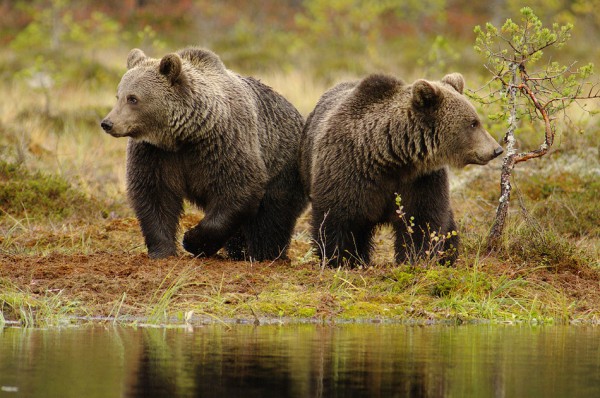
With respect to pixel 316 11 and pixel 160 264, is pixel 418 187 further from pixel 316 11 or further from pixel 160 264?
pixel 316 11

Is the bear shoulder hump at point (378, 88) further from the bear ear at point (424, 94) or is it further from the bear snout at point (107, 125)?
the bear snout at point (107, 125)

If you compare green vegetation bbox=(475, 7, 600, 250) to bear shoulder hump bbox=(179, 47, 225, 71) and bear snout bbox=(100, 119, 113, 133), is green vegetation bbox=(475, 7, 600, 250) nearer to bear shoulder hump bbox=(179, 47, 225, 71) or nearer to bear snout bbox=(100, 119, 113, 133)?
bear shoulder hump bbox=(179, 47, 225, 71)

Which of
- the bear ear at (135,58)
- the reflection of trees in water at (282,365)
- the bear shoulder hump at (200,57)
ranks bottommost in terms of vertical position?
the reflection of trees in water at (282,365)

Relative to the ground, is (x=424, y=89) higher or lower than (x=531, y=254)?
higher

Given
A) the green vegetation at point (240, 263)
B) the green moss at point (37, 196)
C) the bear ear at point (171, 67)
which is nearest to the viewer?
the green vegetation at point (240, 263)

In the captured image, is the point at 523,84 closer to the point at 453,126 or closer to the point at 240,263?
the point at 453,126

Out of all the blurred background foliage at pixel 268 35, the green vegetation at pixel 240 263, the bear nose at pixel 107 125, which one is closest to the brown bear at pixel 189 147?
the bear nose at pixel 107 125

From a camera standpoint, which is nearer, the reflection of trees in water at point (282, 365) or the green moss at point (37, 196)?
the reflection of trees in water at point (282, 365)

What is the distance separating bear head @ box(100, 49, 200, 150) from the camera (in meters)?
10.7

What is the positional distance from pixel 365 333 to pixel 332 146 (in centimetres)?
283

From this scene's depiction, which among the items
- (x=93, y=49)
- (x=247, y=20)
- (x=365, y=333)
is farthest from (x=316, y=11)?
(x=365, y=333)

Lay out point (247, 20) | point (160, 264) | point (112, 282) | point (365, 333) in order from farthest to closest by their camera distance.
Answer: point (247, 20), point (160, 264), point (112, 282), point (365, 333)

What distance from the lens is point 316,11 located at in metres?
33.2

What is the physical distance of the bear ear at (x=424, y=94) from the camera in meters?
10.4
